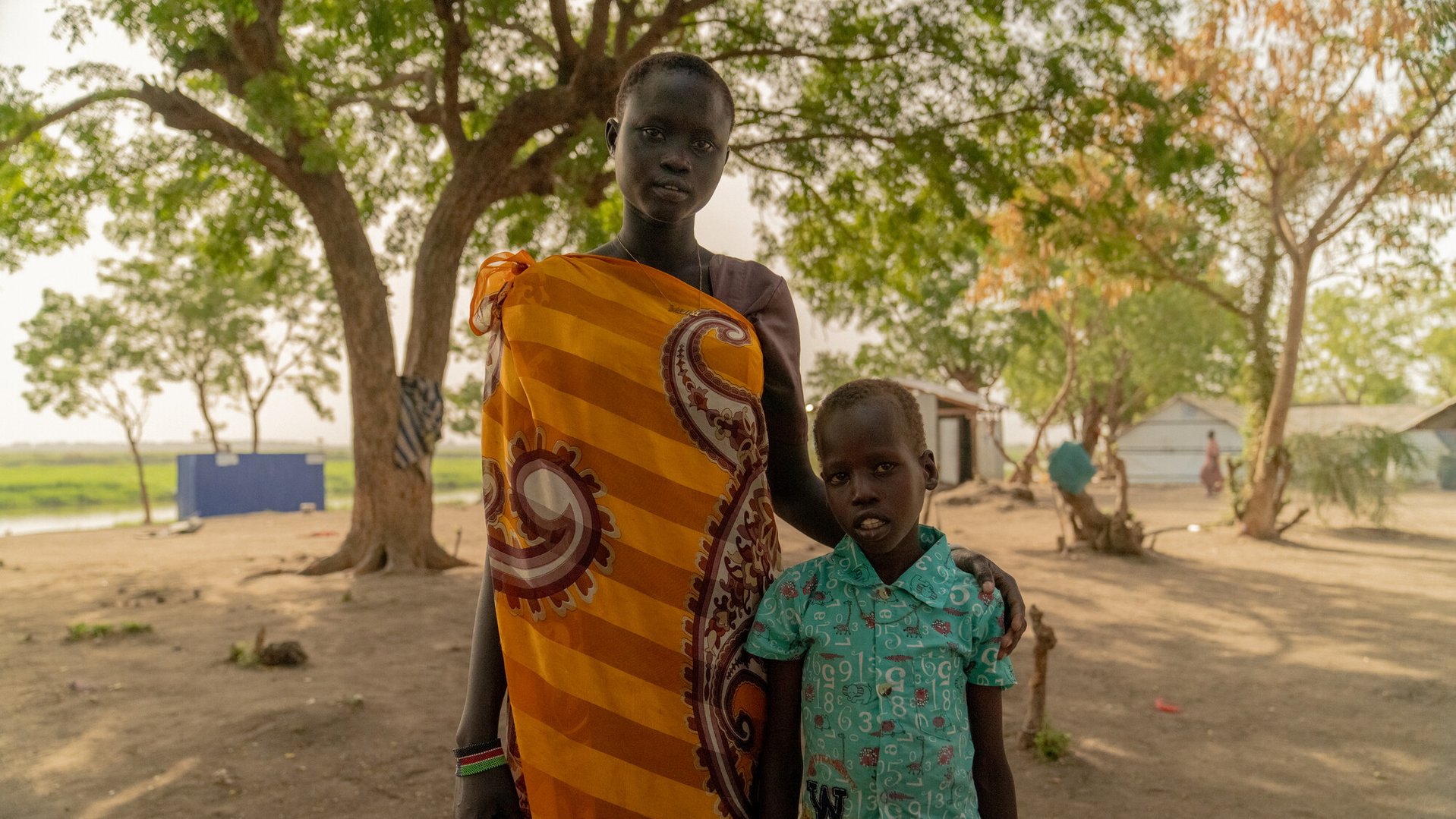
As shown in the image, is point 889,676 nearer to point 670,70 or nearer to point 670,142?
point 670,142

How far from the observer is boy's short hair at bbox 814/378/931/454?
1.56m

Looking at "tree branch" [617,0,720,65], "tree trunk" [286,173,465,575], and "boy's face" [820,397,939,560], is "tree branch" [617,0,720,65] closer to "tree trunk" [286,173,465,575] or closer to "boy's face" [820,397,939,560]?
"tree trunk" [286,173,465,575]

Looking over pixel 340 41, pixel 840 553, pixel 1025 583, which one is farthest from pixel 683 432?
pixel 1025 583

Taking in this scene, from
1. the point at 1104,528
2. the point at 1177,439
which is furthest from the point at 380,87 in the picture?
the point at 1177,439

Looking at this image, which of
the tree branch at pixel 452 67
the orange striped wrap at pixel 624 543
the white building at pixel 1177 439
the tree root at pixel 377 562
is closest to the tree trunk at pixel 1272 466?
the tree root at pixel 377 562

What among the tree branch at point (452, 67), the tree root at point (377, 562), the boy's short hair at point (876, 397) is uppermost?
Result: the tree branch at point (452, 67)

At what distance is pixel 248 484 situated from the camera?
2320 cm

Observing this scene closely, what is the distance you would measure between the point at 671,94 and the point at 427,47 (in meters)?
8.42

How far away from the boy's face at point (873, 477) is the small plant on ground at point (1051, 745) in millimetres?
3970

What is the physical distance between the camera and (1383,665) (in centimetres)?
702

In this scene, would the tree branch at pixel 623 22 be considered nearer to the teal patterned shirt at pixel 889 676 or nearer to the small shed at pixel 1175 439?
the teal patterned shirt at pixel 889 676

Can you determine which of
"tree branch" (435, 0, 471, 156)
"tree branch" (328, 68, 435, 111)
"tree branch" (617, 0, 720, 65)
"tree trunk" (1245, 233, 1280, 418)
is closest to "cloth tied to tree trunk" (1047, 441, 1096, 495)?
"tree trunk" (1245, 233, 1280, 418)

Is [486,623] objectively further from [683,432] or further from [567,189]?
[567,189]

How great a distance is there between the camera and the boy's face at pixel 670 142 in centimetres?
148
